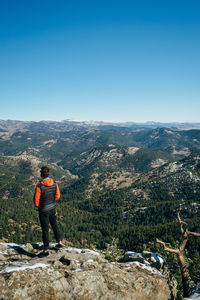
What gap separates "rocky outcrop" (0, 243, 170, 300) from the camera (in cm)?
1088

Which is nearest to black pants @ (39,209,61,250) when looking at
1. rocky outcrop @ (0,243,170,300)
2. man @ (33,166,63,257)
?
man @ (33,166,63,257)

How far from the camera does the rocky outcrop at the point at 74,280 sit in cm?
1088

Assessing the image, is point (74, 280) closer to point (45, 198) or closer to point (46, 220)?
point (46, 220)

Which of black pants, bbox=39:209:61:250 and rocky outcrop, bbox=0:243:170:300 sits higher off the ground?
black pants, bbox=39:209:61:250

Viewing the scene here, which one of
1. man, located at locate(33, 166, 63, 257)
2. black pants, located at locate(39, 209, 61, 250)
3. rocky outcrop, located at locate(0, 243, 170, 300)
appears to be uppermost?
man, located at locate(33, 166, 63, 257)

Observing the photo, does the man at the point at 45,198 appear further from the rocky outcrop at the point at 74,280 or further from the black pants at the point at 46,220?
the rocky outcrop at the point at 74,280

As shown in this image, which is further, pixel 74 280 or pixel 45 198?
pixel 45 198

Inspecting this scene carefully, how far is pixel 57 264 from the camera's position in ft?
47.3

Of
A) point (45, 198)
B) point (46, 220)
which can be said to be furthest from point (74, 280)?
point (45, 198)

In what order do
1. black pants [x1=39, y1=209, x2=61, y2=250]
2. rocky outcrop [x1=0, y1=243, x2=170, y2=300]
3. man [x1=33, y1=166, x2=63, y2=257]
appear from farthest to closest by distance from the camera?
black pants [x1=39, y1=209, x2=61, y2=250] → man [x1=33, y1=166, x2=63, y2=257] → rocky outcrop [x1=0, y1=243, x2=170, y2=300]

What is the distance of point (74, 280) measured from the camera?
12.7 meters

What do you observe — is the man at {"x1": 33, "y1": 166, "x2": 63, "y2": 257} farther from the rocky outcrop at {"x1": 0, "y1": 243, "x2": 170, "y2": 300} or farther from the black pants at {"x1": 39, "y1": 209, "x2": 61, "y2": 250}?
the rocky outcrop at {"x1": 0, "y1": 243, "x2": 170, "y2": 300}

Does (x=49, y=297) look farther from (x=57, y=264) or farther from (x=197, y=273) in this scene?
(x=197, y=273)

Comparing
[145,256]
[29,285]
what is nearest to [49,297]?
[29,285]
